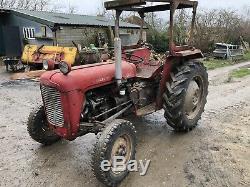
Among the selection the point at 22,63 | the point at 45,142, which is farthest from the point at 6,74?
the point at 45,142

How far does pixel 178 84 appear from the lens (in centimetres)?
432

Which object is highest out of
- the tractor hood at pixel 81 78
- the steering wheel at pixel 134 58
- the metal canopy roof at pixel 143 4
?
the metal canopy roof at pixel 143 4

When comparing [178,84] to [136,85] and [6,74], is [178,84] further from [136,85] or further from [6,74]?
[6,74]

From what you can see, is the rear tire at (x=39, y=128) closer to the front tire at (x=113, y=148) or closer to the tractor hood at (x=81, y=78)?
the tractor hood at (x=81, y=78)

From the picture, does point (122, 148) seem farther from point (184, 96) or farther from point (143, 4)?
point (143, 4)

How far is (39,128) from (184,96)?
7.03 feet

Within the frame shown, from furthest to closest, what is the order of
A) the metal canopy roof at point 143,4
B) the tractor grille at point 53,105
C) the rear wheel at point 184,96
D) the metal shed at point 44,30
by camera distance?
1. the metal shed at point 44,30
2. the rear wheel at point 184,96
3. the metal canopy roof at point 143,4
4. the tractor grille at point 53,105

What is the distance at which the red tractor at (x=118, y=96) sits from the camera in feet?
11.2

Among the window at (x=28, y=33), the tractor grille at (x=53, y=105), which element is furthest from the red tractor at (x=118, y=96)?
the window at (x=28, y=33)

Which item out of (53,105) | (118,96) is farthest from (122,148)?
(53,105)

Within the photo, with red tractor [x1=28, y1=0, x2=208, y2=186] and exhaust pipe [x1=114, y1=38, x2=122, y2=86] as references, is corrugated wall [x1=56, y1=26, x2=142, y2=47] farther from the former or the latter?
exhaust pipe [x1=114, y1=38, x2=122, y2=86]

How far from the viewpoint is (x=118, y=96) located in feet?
13.5

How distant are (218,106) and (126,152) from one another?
10.6 ft

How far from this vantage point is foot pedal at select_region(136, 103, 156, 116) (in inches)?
173
